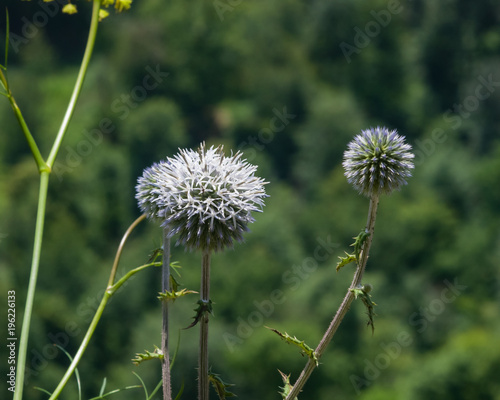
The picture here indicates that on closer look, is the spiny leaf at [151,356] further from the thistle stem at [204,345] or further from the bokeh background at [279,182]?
the bokeh background at [279,182]

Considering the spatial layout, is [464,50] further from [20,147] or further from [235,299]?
[20,147]

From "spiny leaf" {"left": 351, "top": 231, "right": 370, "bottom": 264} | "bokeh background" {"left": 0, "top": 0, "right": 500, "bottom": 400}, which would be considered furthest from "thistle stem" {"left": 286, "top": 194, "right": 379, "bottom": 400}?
"bokeh background" {"left": 0, "top": 0, "right": 500, "bottom": 400}

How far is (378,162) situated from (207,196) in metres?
1.29

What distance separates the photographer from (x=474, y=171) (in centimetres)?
9819

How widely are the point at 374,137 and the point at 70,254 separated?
8983 centimetres

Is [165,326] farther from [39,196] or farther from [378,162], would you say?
[378,162]

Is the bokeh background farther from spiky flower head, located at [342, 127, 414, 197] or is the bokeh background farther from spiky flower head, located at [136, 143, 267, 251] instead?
spiky flower head, located at [136, 143, 267, 251]

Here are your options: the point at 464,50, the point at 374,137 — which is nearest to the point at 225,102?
the point at 464,50

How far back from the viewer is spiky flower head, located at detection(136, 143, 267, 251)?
3389 mm

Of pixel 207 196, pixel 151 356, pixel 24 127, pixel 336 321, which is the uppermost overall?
pixel 207 196

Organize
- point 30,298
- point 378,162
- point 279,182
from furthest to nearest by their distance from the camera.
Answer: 1. point 279,182
2. point 378,162
3. point 30,298

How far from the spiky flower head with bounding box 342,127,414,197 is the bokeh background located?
50.6 m

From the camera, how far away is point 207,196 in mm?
3469

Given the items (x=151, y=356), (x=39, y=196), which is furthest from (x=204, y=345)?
(x=39, y=196)
